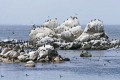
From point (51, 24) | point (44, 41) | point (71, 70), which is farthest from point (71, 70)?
point (51, 24)

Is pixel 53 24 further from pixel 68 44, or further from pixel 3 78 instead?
pixel 3 78

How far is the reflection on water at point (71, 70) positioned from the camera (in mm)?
76375

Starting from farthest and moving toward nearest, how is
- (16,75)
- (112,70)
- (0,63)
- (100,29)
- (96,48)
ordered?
(100,29) → (96,48) → (0,63) → (112,70) → (16,75)

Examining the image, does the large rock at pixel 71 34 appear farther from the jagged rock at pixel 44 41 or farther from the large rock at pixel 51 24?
the large rock at pixel 51 24

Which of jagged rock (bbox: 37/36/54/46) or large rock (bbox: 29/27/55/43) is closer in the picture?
jagged rock (bbox: 37/36/54/46)

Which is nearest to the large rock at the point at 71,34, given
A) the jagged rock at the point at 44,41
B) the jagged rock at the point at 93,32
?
the jagged rock at the point at 93,32

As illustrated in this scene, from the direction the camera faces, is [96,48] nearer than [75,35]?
Yes

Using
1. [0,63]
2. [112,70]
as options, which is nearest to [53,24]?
[0,63]

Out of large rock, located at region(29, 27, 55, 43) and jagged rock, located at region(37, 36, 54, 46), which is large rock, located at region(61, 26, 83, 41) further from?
large rock, located at region(29, 27, 55, 43)

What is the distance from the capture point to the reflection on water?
76.4 meters

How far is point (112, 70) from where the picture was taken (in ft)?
279

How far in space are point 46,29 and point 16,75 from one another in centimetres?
6111

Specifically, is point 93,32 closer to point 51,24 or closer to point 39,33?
point 39,33

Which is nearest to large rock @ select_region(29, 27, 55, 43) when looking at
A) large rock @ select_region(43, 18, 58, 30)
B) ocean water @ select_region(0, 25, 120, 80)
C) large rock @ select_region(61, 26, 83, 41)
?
large rock @ select_region(43, 18, 58, 30)
